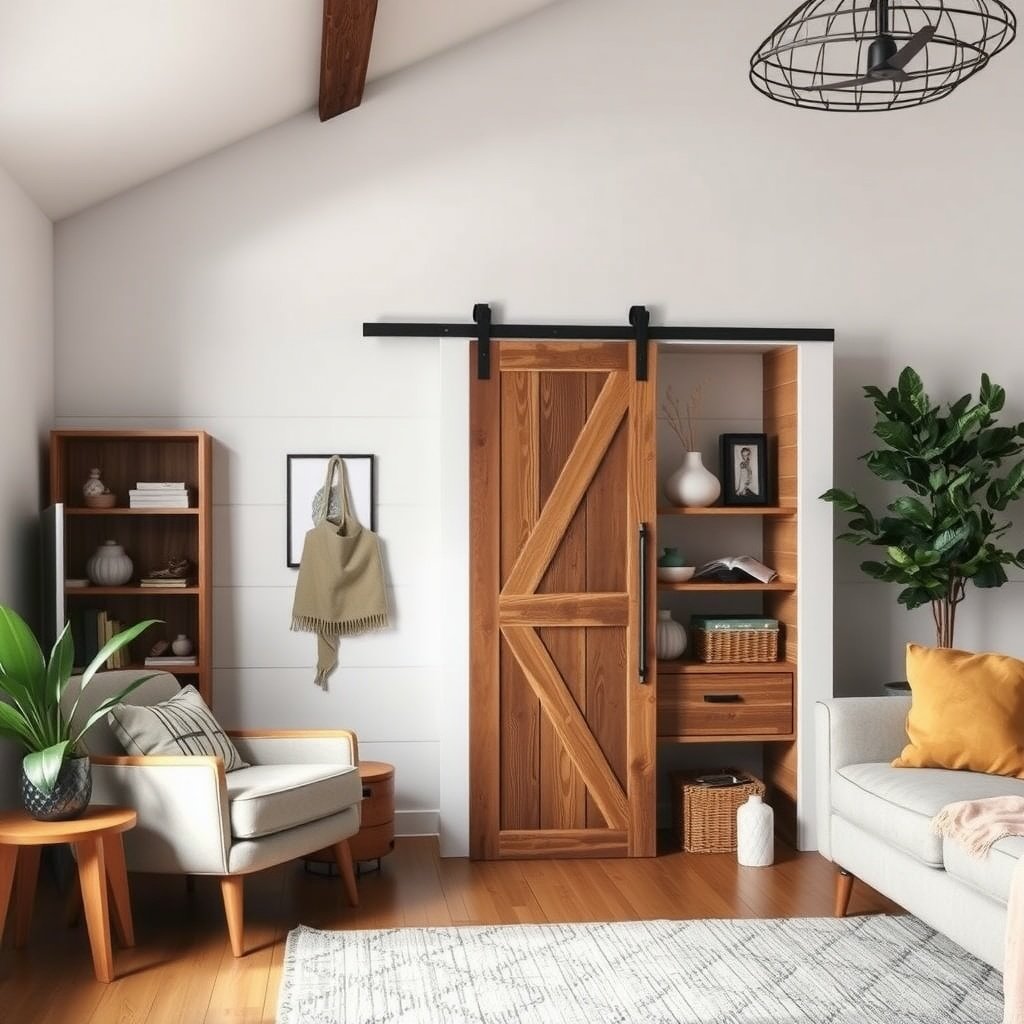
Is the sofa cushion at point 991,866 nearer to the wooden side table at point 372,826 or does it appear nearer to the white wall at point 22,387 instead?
the wooden side table at point 372,826

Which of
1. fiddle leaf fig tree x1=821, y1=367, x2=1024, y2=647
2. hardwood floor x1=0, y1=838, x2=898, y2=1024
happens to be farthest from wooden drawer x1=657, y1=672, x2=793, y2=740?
fiddle leaf fig tree x1=821, y1=367, x2=1024, y2=647

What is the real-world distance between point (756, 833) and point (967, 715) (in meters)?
1.13

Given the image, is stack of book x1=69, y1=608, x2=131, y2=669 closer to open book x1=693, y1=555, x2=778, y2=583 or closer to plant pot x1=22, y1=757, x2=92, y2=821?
plant pot x1=22, y1=757, x2=92, y2=821

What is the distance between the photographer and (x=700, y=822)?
5.18 meters

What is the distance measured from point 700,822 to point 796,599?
0.97 metres

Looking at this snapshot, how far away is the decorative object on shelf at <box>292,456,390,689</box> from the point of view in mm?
5289

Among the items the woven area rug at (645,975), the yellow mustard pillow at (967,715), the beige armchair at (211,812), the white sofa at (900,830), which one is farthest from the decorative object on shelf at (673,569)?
the beige armchair at (211,812)

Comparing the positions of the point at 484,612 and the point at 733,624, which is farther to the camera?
the point at 733,624

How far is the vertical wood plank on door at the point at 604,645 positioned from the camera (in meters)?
5.16

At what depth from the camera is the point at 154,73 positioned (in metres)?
4.27

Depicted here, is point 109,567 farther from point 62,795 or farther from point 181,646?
point 62,795

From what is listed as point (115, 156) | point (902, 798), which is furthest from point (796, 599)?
point (115, 156)

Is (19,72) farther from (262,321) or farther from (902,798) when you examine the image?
(902,798)

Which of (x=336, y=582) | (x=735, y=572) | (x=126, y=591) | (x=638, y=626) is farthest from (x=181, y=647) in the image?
(x=735, y=572)
